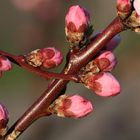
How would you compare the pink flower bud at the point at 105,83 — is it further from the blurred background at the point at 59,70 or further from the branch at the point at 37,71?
the blurred background at the point at 59,70

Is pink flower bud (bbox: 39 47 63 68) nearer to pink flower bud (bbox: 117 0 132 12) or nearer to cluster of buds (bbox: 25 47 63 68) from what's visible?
cluster of buds (bbox: 25 47 63 68)

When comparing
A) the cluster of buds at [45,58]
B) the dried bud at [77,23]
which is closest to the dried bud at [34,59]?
the cluster of buds at [45,58]

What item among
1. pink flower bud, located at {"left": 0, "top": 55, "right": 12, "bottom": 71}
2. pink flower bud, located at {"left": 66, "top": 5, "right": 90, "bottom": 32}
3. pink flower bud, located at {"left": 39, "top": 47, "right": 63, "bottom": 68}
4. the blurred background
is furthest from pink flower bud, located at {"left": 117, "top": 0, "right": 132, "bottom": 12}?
the blurred background

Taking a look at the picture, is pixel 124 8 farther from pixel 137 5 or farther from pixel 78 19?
pixel 78 19

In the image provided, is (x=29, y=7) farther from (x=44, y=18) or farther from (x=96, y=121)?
(x=96, y=121)

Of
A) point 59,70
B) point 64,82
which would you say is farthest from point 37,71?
point 59,70

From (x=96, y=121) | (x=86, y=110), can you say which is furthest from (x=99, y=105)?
(x=86, y=110)
